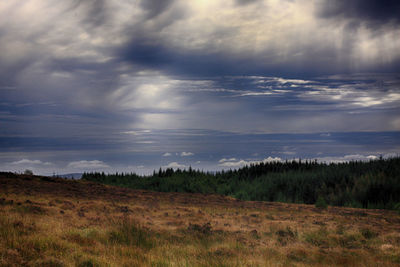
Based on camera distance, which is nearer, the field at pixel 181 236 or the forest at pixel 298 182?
the field at pixel 181 236

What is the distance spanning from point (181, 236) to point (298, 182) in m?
24.5

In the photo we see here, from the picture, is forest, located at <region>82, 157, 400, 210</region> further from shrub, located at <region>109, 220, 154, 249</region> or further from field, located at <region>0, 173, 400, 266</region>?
shrub, located at <region>109, 220, 154, 249</region>

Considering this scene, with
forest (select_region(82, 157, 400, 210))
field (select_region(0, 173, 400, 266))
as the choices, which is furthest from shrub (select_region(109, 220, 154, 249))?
forest (select_region(82, 157, 400, 210))

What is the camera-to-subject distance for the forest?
28.2 metres

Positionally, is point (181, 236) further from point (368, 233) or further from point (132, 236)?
point (368, 233)

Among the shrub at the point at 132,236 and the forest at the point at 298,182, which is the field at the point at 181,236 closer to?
the shrub at the point at 132,236

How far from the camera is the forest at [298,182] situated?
2822 cm

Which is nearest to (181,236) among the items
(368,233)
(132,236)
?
(132,236)

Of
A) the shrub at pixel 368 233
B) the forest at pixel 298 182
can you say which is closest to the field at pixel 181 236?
the shrub at pixel 368 233

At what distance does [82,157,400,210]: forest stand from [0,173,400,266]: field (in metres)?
8.40

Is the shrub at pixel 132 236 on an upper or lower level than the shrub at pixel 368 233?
upper

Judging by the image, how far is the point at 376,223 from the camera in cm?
1585

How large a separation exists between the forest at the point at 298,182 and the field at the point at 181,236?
8404mm

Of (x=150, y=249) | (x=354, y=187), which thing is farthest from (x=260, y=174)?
(x=150, y=249)
